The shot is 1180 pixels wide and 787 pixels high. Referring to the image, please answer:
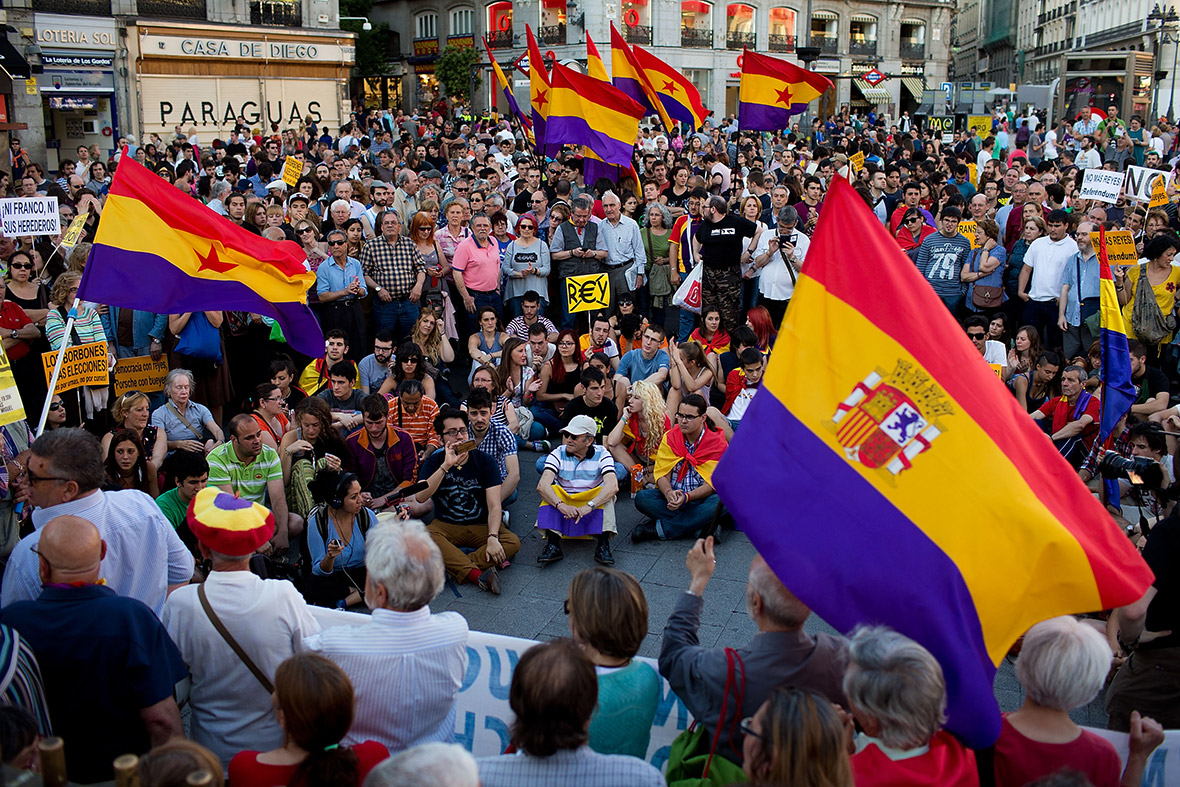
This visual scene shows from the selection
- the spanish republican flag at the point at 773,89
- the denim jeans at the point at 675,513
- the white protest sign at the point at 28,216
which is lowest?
the denim jeans at the point at 675,513

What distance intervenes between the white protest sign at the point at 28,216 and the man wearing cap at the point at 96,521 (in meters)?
5.58

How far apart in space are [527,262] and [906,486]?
26.3 feet

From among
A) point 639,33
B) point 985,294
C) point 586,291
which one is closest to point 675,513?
point 586,291

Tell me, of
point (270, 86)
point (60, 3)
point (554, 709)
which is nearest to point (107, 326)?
point (554, 709)

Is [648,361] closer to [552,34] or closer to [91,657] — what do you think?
[91,657]

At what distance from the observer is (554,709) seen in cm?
294

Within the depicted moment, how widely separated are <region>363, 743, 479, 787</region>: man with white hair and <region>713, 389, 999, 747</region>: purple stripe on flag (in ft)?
4.26

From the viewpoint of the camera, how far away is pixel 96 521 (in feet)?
13.6

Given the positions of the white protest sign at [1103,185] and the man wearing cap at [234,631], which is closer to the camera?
the man wearing cap at [234,631]

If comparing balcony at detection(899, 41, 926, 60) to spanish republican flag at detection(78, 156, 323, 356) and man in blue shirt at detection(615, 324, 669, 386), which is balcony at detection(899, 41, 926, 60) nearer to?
man in blue shirt at detection(615, 324, 669, 386)

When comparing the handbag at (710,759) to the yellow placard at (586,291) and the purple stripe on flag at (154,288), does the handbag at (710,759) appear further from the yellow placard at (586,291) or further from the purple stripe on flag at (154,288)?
the yellow placard at (586,291)

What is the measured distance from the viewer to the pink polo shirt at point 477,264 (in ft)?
35.4

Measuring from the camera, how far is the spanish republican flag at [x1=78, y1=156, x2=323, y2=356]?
239 inches

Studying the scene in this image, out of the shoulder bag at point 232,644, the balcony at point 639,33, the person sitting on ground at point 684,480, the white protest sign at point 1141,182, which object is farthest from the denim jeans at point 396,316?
the balcony at point 639,33
